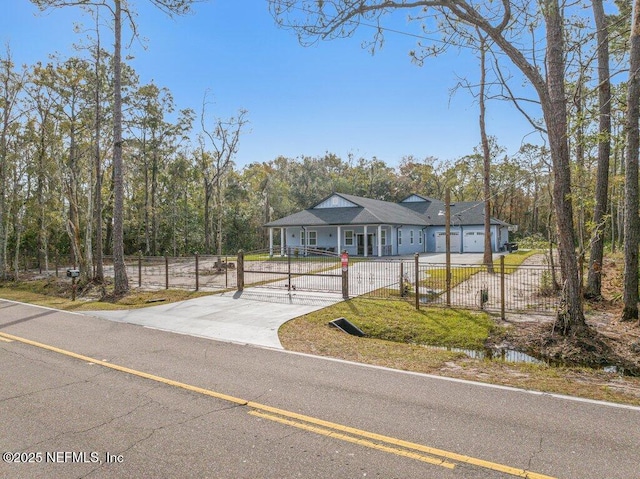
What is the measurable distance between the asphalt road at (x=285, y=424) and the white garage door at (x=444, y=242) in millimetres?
31284

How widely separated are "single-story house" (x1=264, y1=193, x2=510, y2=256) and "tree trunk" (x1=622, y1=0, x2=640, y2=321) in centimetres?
1920

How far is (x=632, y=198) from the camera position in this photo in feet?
30.9

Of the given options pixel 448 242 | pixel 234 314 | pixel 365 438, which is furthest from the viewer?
pixel 448 242

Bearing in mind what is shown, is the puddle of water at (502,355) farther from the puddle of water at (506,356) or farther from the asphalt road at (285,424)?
the asphalt road at (285,424)

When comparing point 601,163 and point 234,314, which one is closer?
point 234,314

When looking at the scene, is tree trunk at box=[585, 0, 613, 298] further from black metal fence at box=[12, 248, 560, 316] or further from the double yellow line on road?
the double yellow line on road

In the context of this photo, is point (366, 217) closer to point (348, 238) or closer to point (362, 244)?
point (362, 244)

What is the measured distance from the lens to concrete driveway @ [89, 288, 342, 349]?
9.02m

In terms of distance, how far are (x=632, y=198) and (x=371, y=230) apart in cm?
2238

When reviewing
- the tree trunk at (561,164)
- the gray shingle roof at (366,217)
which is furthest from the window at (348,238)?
the tree trunk at (561,164)

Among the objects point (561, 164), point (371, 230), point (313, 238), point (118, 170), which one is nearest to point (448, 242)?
point (561, 164)

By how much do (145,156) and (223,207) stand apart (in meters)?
9.01

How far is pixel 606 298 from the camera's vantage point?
12.1 meters

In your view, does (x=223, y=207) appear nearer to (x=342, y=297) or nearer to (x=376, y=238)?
(x=376, y=238)
